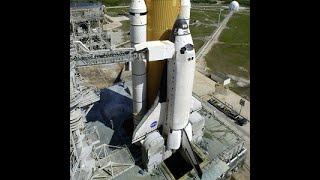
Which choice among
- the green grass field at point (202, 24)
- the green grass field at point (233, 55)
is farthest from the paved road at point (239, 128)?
the green grass field at point (202, 24)

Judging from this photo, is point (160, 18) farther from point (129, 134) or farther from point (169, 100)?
point (129, 134)

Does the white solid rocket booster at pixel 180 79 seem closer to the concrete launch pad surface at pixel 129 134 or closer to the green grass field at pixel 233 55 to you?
the concrete launch pad surface at pixel 129 134

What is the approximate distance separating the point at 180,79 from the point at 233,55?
99.3 ft

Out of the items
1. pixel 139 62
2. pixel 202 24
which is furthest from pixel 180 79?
pixel 202 24

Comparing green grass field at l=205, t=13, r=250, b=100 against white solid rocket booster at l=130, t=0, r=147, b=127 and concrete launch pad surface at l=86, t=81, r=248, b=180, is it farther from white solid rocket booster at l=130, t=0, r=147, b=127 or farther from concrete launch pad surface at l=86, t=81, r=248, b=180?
white solid rocket booster at l=130, t=0, r=147, b=127

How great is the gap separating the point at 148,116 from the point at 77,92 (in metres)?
5.23

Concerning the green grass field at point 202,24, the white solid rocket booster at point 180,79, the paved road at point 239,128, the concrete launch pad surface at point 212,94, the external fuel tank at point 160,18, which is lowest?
the paved road at point 239,128

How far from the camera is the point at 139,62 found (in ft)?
54.0

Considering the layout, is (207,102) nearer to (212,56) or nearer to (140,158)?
(140,158)

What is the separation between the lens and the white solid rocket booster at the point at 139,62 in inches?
591

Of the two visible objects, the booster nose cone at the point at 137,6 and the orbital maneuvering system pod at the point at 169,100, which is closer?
the orbital maneuvering system pod at the point at 169,100

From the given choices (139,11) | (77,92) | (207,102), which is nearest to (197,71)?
(207,102)

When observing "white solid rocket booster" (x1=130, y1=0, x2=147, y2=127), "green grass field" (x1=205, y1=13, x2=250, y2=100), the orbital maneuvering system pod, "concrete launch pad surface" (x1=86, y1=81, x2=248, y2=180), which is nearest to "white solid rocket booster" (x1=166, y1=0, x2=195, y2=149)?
the orbital maneuvering system pod

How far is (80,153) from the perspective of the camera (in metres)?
14.9
